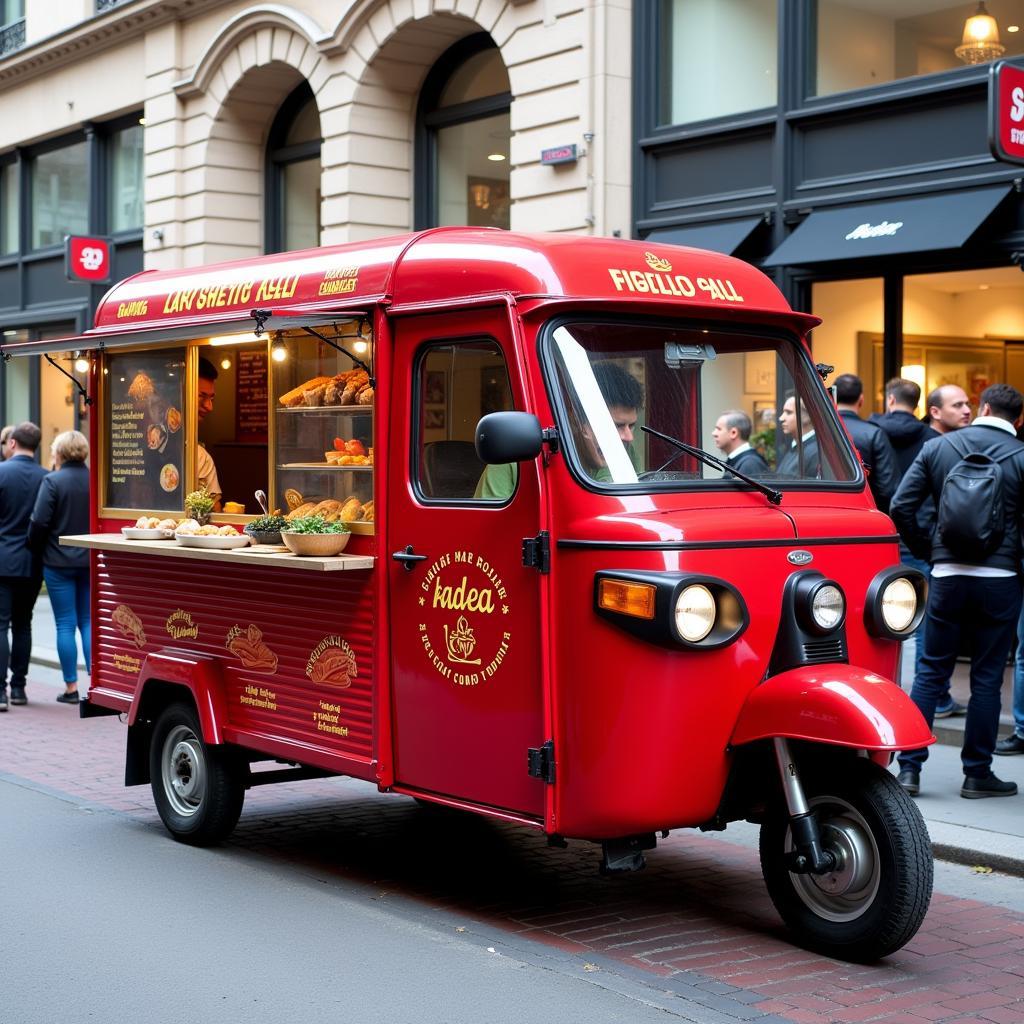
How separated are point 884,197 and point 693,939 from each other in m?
7.78

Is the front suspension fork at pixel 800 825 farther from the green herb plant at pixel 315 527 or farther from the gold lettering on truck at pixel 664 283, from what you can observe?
the green herb plant at pixel 315 527

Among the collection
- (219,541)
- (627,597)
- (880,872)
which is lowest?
(880,872)

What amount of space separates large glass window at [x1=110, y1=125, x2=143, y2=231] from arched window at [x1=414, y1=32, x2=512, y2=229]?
5736 millimetres

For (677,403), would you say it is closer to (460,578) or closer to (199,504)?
(460,578)

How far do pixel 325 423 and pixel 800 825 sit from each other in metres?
2.87

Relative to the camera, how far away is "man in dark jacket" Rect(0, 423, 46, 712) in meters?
12.4

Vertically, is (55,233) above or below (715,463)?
above

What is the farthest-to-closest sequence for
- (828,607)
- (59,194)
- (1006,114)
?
1. (59,194)
2. (1006,114)
3. (828,607)

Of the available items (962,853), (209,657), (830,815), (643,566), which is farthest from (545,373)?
(962,853)

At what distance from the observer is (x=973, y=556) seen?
8195mm

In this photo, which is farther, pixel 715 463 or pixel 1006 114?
pixel 1006 114

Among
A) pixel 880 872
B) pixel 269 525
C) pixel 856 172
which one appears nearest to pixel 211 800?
pixel 269 525

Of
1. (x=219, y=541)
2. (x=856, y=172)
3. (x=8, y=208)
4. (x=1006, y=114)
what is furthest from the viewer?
(x=8, y=208)

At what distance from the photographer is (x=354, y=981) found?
5.52m
